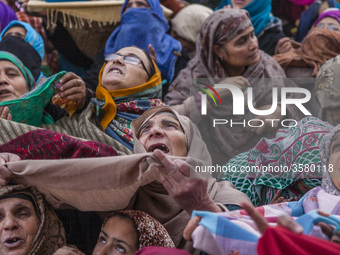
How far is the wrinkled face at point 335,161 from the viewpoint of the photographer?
2801mm

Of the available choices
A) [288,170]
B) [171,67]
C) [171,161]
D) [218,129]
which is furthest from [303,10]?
[171,161]

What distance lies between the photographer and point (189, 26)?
535 centimetres

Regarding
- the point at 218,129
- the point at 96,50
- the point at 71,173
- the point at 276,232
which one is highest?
the point at 276,232

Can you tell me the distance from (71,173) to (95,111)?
3.65 feet

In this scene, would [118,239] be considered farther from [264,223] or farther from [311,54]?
[311,54]

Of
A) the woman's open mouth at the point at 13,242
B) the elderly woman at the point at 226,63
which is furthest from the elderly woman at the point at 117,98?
the woman's open mouth at the point at 13,242

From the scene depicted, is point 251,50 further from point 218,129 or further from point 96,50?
point 96,50

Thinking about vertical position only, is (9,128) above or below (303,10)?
above

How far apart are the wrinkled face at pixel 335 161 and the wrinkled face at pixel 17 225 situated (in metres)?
1.27

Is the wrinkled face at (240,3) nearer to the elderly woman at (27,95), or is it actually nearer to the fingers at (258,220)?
the elderly woman at (27,95)

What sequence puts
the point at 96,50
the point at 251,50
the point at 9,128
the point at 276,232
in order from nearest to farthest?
the point at 276,232 < the point at 9,128 < the point at 251,50 < the point at 96,50

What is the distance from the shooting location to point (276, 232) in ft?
6.93

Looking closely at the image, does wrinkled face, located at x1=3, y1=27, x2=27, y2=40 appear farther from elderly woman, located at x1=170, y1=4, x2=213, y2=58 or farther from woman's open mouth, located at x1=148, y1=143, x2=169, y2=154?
woman's open mouth, located at x1=148, y1=143, x2=169, y2=154

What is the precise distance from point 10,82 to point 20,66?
0.49ft
